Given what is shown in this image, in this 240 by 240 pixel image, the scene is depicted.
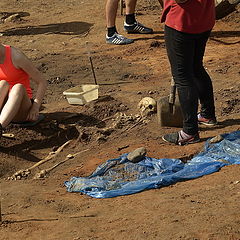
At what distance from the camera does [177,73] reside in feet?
18.2

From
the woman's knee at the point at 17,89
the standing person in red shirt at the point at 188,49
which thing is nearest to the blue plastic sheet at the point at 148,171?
the standing person in red shirt at the point at 188,49

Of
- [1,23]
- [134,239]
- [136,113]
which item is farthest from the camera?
[1,23]

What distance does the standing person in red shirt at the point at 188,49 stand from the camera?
531cm

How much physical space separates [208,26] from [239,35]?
4.55 m

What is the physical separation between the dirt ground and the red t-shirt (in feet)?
3.61

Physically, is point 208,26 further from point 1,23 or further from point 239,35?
point 1,23

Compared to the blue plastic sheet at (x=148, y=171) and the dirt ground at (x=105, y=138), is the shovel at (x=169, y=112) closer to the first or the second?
the dirt ground at (x=105, y=138)

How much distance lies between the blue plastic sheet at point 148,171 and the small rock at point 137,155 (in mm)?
36

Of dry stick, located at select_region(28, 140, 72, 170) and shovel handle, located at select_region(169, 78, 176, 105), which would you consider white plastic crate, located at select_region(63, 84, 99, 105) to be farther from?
shovel handle, located at select_region(169, 78, 176, 105)

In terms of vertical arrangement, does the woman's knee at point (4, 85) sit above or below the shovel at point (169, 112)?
above

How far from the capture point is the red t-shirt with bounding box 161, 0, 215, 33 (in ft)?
17.3

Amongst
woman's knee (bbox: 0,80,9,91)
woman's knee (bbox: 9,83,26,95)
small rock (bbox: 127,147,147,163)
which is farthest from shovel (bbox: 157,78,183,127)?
woman's knee (bbox: 0,80,9,91)

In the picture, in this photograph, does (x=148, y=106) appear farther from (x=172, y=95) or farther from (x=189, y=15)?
(x=189, y=15)

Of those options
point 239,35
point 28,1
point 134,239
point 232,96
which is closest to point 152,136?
point 232,96
